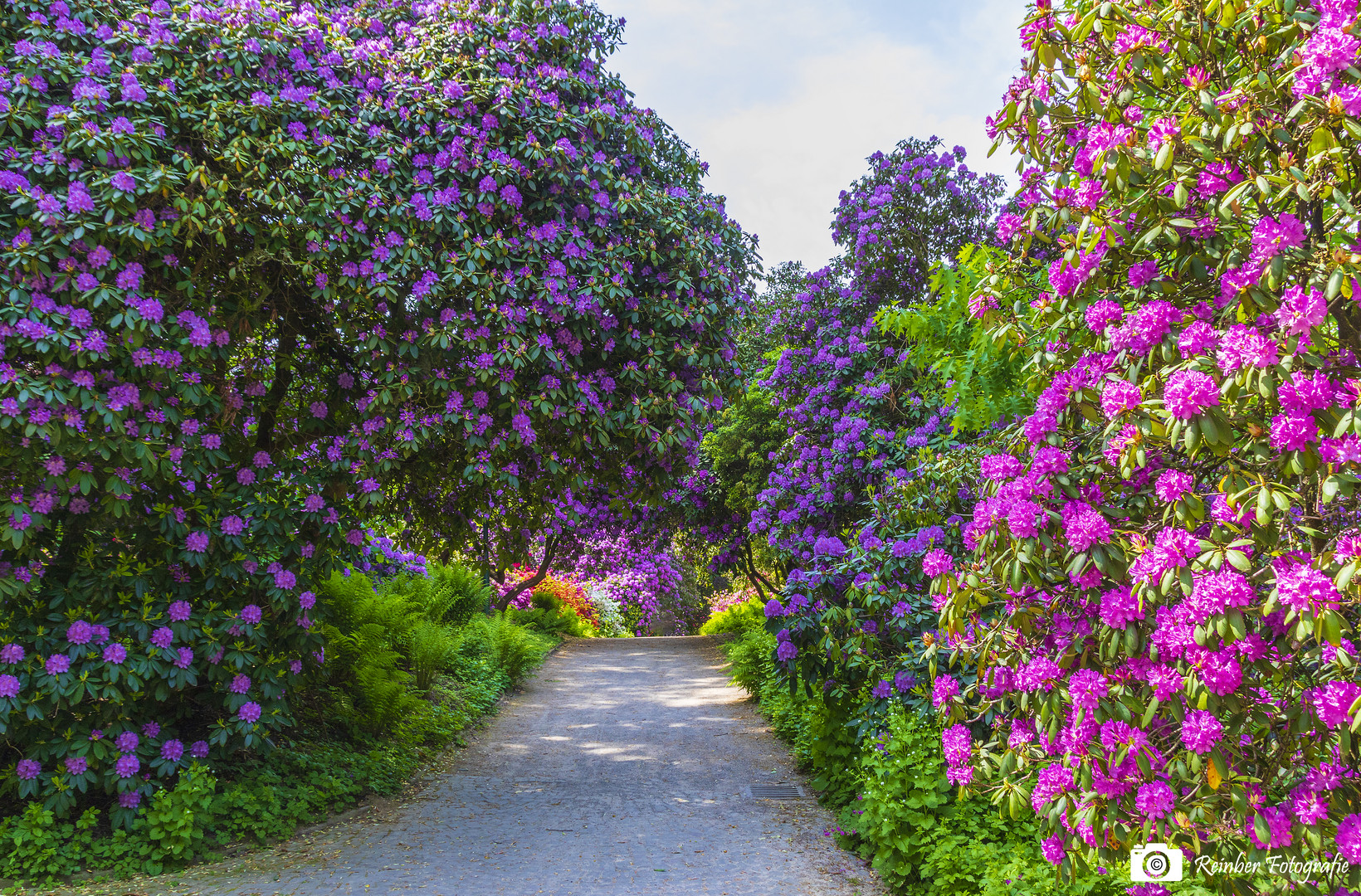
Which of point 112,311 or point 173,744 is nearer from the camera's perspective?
point 112,311

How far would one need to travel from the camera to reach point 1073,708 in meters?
2.10

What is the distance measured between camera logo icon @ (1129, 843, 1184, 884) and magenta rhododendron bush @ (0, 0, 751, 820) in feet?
10.1

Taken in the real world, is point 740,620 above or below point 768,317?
below

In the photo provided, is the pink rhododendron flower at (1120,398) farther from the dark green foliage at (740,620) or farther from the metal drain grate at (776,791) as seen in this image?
the dark green foliage at (740,620)

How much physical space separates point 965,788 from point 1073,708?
65cm

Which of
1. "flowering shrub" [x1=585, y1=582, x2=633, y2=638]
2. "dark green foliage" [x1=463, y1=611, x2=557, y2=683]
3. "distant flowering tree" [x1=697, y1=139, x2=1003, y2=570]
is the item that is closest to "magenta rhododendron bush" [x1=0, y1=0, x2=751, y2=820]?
"distant flowering tree" [x1=697, y1=139, x2=1003, y2=570]

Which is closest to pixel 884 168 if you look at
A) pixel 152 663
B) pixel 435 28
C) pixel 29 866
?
pixel 435 28

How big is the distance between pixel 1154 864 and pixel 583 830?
3.51 meters

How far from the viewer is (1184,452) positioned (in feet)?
6.61

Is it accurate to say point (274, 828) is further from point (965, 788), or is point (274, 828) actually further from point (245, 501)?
point (965, 788)

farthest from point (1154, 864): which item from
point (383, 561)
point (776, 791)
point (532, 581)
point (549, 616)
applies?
point (549, 616)

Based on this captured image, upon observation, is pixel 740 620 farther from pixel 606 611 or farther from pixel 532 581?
pixel 606 611

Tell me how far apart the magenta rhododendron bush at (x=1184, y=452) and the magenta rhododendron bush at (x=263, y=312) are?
8.88 feet

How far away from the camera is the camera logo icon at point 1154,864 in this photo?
2.17 meters
